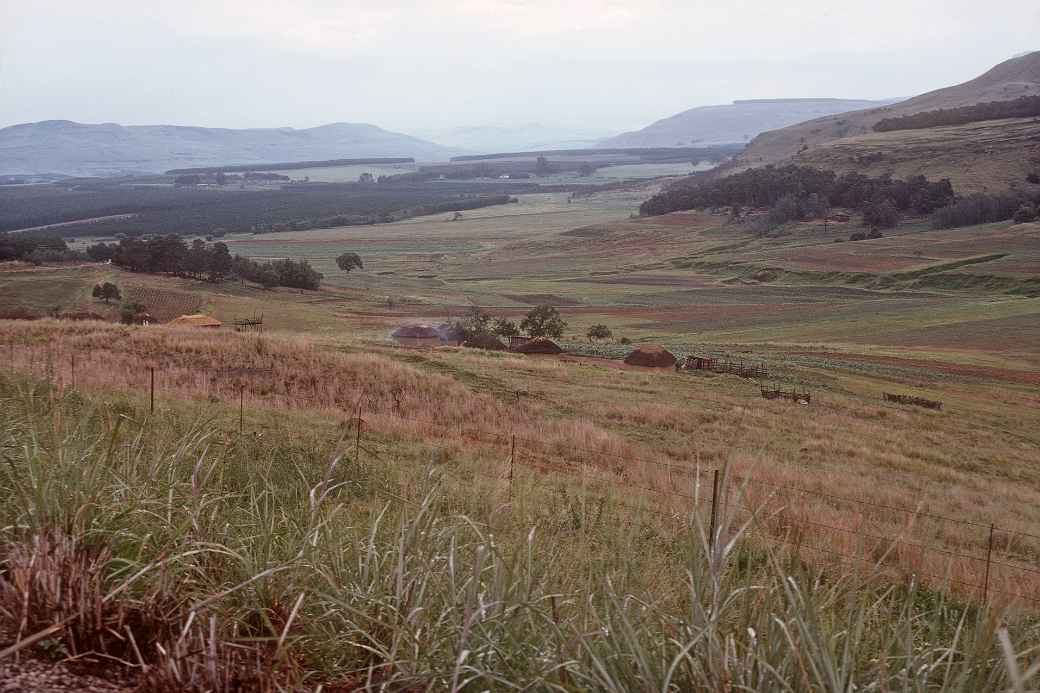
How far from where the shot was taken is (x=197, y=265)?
84625 millimetres

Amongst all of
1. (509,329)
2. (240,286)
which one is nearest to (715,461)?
(509,329)

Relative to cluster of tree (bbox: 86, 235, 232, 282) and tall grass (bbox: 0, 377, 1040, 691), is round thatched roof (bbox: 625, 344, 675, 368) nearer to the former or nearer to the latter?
tall grass (bbox: 0, 377, 1040, 691)

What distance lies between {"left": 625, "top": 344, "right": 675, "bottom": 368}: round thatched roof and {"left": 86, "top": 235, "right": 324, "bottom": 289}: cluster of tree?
2067 inches

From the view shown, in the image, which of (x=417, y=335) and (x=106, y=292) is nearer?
(x=417, y=335)

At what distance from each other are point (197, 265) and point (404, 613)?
3405 inches

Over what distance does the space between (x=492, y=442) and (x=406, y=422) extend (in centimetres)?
215

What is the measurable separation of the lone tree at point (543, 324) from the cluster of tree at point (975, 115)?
122008 millimetres

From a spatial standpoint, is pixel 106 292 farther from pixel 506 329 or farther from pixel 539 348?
pixel 539 348

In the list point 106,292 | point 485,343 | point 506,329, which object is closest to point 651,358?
point 485,343

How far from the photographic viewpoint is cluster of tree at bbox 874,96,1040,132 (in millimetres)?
151750

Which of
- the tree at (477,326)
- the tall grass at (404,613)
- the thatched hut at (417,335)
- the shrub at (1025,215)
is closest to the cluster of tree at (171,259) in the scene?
the tree at (477,326)

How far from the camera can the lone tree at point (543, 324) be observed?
56.3 m

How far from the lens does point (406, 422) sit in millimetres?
16844

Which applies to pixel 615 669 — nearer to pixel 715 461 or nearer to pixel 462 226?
pixel 715 461
